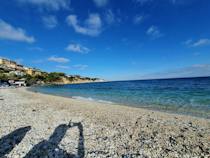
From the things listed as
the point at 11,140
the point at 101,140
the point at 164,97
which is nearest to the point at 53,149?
the point at 101,140

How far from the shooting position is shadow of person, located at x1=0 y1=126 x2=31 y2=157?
5195 millimetres

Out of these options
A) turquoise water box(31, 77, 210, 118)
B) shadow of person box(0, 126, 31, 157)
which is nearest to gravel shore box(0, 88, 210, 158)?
shadow of person box(0, 126, 31, 157)

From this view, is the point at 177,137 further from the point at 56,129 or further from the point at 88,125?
the point at 56,129

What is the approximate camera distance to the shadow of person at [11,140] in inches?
205

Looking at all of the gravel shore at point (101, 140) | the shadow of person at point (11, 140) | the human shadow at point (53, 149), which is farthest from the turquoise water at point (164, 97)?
the shadow of person at point (11, 140)

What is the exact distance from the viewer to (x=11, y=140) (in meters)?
6.04

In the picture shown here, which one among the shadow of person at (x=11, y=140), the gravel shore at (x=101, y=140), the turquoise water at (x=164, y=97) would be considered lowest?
the turquoise water at (x=164, y=97)

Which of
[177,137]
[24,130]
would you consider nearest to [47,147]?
[24,130]

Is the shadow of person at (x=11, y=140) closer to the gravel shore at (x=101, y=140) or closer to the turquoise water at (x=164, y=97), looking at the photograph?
the gravel shore at (x=101, y=140)

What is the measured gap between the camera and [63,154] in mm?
4930

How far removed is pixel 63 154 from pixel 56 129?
267 cm

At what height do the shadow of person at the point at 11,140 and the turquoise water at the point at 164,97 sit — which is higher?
the shadow of person at the point at 11,140

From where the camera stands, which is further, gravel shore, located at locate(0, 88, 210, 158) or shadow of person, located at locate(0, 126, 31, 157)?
shadow of person, located at locate(0, 126, 31, 157)

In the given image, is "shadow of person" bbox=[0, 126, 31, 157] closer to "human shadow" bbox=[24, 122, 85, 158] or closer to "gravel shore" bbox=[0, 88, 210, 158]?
"gravel shore" bbox=[0, 88, 210, 158]
